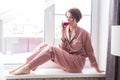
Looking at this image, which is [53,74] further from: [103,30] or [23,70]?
[103,30]

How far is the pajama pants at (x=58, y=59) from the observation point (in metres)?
1.90

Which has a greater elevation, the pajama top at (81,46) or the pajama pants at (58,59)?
the pajama top at (81,46)

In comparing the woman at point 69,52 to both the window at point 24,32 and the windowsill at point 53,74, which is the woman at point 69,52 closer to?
the windowsill at point 53,74

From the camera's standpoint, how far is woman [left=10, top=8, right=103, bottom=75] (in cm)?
190

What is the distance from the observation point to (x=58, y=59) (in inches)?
76.1

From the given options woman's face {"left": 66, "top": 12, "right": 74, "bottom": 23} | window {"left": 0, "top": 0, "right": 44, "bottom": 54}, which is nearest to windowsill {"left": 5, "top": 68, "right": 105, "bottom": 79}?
window {"left": 0, "top": 0, "right": 44, "bottom": 54}

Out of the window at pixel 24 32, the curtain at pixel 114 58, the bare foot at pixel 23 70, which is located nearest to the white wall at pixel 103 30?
the curtain at pixel 114 58

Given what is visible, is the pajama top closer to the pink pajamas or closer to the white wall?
the pink pajamas

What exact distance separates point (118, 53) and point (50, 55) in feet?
2.04

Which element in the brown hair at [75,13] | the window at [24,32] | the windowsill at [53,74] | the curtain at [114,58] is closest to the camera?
the curtain at [114,58]

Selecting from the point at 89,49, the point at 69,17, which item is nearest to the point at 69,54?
the point at 89,49

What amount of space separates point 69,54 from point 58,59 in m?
0.11

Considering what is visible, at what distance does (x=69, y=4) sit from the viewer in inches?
86.3

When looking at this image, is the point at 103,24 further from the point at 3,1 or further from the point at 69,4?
the point at 3,1
